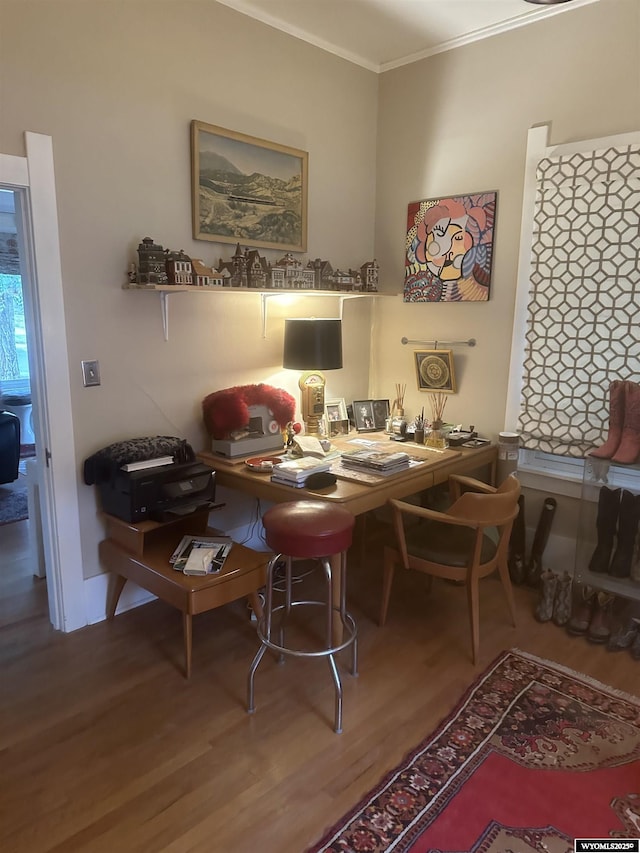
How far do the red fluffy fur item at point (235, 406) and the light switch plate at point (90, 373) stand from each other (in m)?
0.56

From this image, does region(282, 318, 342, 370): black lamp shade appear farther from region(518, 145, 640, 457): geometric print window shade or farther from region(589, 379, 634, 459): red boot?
region(589, 379, 634, 459): red boot

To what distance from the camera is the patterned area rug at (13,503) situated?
4082mm

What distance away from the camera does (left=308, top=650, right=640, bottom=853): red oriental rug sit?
1649 millimetres

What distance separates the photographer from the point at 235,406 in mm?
2916

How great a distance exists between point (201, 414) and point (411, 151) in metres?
2.03

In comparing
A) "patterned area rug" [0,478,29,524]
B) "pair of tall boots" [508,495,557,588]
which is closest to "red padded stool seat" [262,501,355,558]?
"pair of tall boots" [508,495,557,588]

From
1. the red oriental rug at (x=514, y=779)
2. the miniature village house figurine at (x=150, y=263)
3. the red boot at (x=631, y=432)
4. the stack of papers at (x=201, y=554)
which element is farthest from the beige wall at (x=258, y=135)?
the red oriental rug at (x=514, y=779)

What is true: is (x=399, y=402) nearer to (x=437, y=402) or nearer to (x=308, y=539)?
(x=437, y=402)

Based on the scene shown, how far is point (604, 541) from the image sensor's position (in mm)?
2715

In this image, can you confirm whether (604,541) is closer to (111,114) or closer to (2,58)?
(111,114)

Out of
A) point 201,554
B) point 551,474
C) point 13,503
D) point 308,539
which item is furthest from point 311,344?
point 13,503

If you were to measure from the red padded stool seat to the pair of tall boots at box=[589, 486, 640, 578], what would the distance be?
51.6 inches

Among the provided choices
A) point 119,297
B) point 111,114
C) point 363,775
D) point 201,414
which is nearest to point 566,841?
point 363,775

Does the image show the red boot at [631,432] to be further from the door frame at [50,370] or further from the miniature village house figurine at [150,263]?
the door frame at [50,370]
